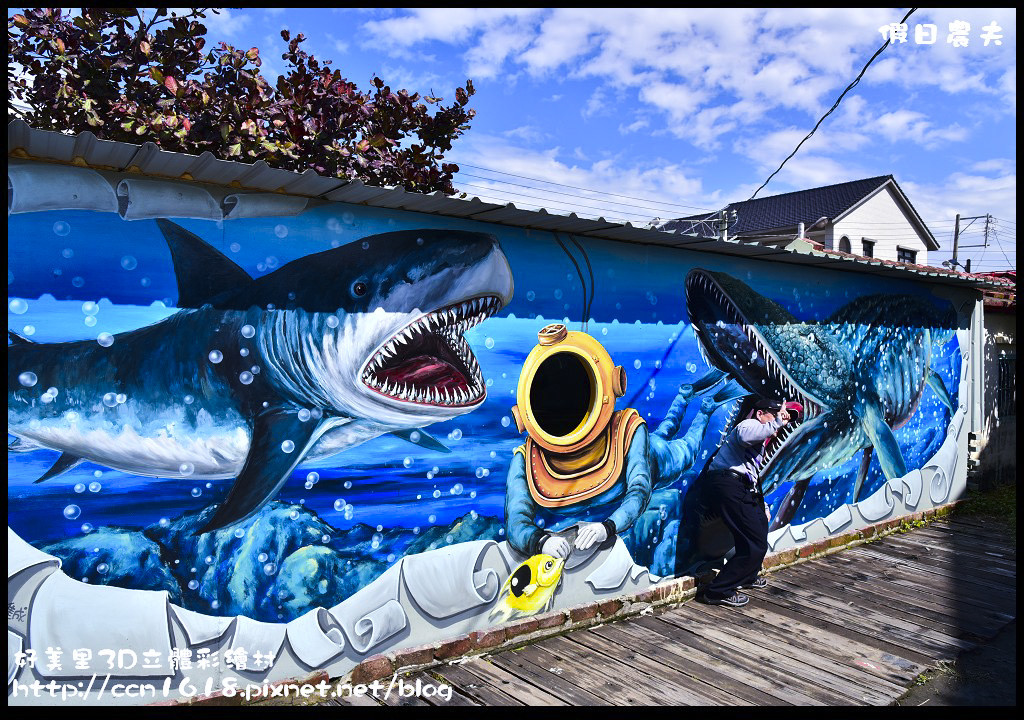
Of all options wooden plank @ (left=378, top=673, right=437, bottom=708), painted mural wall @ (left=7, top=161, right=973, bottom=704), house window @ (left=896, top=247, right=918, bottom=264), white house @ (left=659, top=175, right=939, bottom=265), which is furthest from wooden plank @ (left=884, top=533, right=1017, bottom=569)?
house window @ (left=896, top=247, right=918, bottom=264)

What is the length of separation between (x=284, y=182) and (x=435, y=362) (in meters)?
1.44

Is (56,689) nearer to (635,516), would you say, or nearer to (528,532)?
(528,532)

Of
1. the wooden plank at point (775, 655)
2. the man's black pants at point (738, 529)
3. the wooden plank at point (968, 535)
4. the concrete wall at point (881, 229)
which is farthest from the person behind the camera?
the concrete wall at point (881, 229)

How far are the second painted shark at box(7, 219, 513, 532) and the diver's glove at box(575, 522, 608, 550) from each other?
1397 mm

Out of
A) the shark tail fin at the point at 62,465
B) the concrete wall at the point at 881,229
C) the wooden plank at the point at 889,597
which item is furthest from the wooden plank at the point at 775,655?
the concrete wall at the point at 881,229

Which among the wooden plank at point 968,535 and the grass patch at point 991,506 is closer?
the wooden plank at point 968,535

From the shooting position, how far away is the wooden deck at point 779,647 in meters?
4.28

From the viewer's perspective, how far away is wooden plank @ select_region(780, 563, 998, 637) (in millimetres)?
5469

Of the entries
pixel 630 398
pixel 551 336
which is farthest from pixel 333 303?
pixel 630 398

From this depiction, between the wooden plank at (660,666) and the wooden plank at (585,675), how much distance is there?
26cm

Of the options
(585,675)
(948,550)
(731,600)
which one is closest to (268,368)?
(585,675)

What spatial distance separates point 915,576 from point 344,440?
560 centimetres

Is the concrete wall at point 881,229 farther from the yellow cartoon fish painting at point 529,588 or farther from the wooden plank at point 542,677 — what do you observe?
the wooden plank at point 542,677

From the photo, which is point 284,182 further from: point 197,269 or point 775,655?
point 775,655
